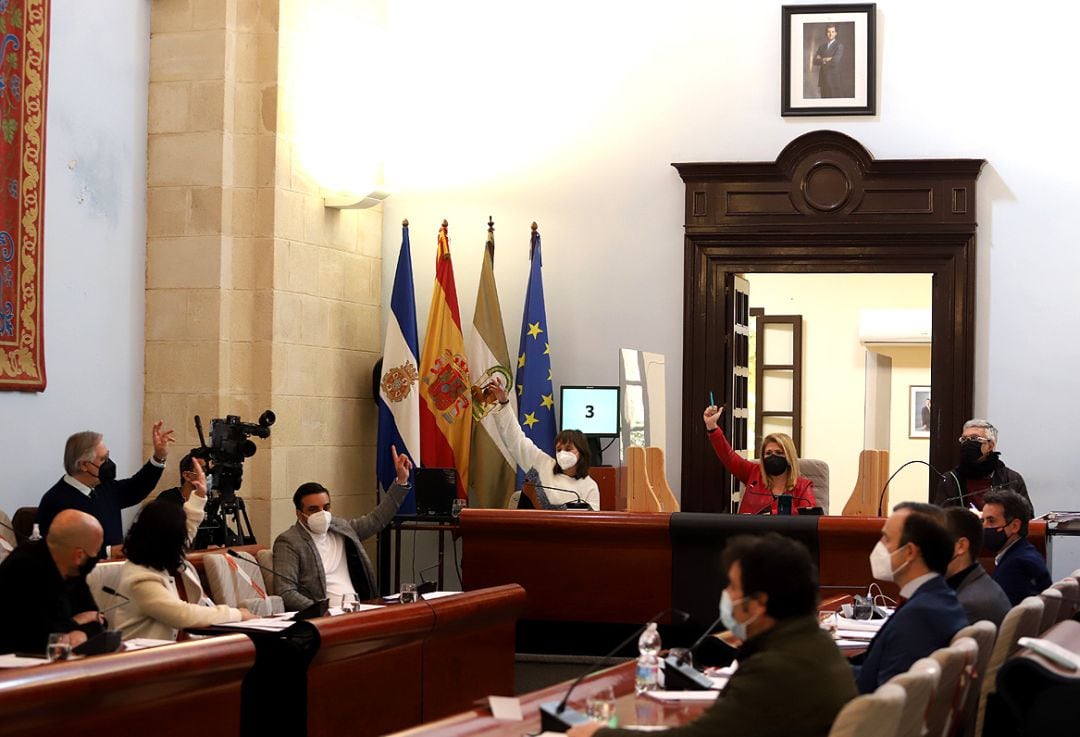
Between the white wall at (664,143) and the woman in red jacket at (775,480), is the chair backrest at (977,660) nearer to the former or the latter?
the woman in red jacket at (775,480)

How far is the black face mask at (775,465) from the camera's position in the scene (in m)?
7.46

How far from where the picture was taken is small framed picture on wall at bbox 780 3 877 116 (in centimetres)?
962

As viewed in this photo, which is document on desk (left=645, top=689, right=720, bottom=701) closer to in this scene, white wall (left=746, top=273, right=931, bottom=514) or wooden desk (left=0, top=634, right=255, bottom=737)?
wooden desk (left=0, top=634, right=255, bottom=737)

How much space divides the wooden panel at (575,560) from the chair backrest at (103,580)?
8.21 ft

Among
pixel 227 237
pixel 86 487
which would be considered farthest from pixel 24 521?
pixel 227 237

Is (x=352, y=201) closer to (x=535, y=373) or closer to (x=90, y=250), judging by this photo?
(x=535, y=373)

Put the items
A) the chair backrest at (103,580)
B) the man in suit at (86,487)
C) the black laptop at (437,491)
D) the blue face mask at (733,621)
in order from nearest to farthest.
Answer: the blue face mask at (733,621), the chair backrest at (103,580), the man in suit at (86,487), the black laptop at (437,491)

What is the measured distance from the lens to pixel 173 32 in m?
8.69

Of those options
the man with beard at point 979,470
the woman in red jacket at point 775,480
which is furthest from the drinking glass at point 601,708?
the man with beard at point 979,470

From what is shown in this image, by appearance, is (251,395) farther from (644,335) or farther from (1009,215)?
(1009,215)

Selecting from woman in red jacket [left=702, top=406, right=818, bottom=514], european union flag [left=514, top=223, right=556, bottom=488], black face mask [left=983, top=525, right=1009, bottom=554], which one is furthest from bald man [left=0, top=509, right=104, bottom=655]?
european union flag [left=514, top=223, right=556, bottom=488]

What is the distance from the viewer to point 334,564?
6320 mm

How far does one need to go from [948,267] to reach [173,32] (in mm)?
5179

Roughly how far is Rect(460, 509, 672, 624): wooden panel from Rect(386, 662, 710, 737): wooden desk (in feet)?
10.5
